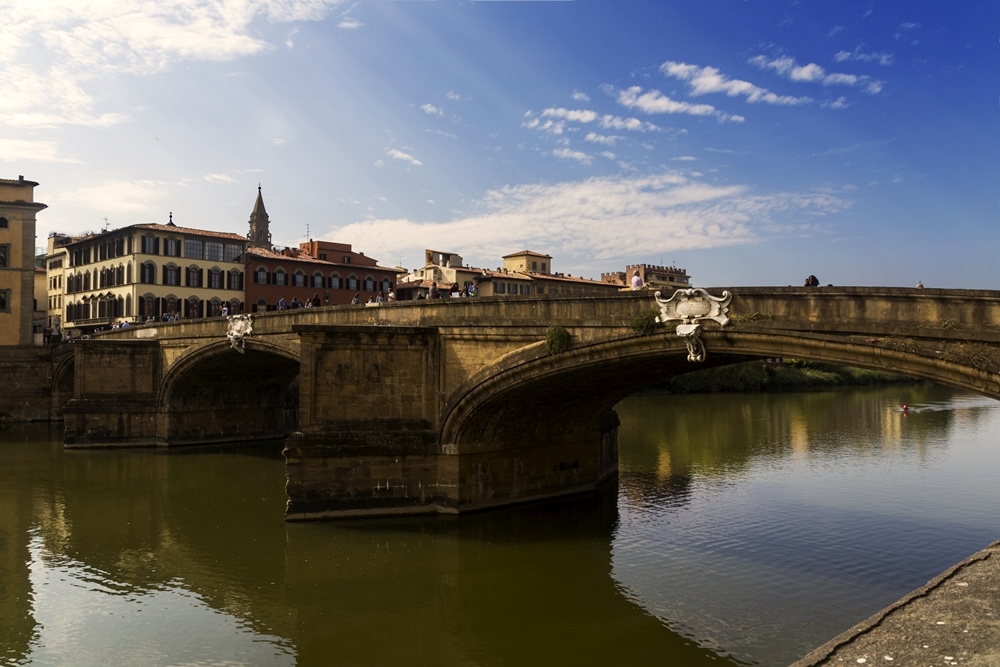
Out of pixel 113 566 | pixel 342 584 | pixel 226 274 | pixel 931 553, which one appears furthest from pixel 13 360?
pixel 931 553

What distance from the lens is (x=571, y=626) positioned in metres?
12.4

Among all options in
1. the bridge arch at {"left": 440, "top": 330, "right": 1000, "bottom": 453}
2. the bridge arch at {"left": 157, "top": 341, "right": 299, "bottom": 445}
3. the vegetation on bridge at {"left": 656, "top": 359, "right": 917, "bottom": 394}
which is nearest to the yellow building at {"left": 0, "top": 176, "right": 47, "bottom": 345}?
the bridge arch at {"left": 157, "top": 341, "right": 299, "bottom": 445}

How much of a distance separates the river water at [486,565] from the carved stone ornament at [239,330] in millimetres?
4518

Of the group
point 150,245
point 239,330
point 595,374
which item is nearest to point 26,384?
point 150,245

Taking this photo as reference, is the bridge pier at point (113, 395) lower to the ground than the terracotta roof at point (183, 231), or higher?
lower

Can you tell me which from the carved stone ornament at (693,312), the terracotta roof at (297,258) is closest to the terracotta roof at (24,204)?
the terracotta roof at (297,258)

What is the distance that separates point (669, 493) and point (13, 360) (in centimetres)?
3630

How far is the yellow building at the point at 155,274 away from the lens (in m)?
43.8

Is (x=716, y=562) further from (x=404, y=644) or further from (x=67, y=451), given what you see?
(x=67, y=451)

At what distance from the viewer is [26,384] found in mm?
40688

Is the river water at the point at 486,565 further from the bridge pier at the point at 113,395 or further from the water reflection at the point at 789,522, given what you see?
the bridge pier at the point at 113,395

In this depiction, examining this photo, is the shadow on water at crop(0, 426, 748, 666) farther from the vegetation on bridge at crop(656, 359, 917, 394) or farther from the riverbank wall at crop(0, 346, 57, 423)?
the vegetation on bridge at crop(656, 359, 917, 394)

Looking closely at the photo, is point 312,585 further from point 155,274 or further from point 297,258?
point 297,258

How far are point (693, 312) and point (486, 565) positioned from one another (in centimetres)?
672
